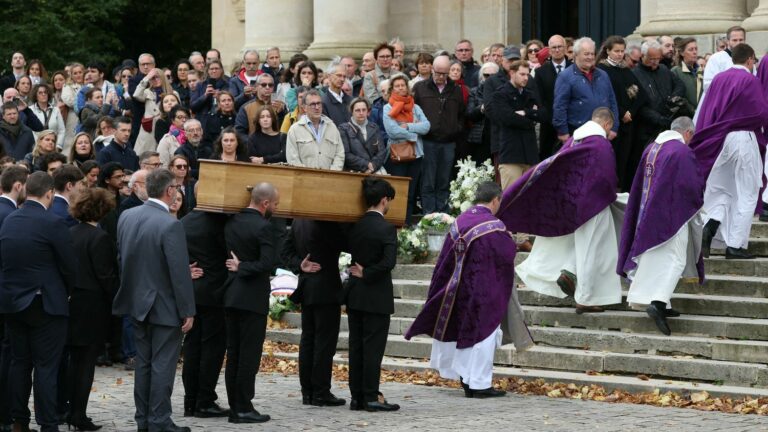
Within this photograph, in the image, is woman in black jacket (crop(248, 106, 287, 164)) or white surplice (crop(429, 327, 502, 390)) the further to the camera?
woman in black jacket (crop(248, 106, 287, 164))

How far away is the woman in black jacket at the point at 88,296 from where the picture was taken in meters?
12.5

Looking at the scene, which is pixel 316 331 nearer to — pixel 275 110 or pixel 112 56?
pixel 275 110

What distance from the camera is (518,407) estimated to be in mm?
13172

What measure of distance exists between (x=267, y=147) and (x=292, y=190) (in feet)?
17.9

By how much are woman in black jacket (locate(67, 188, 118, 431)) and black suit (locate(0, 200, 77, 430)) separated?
0.29 metres

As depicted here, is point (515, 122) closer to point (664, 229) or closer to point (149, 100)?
point (664, 229)

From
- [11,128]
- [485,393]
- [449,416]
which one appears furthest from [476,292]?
[11,128]

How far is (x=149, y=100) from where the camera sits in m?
20.7

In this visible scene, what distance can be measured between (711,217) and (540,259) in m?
1.76

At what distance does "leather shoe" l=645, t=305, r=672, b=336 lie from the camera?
1454cm

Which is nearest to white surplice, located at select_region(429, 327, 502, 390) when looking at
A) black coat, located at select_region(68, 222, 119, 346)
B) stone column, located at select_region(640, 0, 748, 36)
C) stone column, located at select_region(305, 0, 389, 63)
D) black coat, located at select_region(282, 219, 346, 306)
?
black coat, located at select_region(282, 219, 346, 306)

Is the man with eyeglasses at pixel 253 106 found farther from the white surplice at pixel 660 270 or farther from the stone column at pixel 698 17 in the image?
the white surplice at pixel 660 270

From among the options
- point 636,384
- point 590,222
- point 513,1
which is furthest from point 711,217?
point 513,1

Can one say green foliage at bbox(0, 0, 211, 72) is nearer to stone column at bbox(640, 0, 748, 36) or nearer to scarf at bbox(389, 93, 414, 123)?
scarf at bbox(389, 93, 414, 123)
